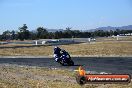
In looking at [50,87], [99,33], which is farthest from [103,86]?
[99,33]

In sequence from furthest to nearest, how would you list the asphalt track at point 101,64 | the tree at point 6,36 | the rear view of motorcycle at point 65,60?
the tree at point 6,36 → the rear view of motorcycle at point 65,60 → the asphalt track at point 101,64

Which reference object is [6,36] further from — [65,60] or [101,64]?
[101,64]

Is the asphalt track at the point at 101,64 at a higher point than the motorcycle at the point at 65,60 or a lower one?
lower

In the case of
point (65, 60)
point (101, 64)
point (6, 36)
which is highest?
point (6, 36)

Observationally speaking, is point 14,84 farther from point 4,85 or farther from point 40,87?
point 40,87

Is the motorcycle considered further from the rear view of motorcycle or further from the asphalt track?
the asphalt track

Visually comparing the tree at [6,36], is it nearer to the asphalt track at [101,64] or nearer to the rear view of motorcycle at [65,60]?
the asphalt track at [101,64]

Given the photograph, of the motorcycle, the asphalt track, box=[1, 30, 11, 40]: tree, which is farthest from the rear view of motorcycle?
box=[1, 30, 11, 40]: tree

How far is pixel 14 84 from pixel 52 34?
124970 mm

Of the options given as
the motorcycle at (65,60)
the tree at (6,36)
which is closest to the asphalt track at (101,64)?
the motorcycle at (65,60)

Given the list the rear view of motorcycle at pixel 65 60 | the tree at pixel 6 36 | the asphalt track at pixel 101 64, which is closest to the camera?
the asphalt track at pixel 101 64

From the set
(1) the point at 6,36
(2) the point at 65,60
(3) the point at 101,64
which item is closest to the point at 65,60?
(2) the point at 65,60

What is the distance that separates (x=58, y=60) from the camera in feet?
95.3

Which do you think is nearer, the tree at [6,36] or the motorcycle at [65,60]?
the motorcycle at [65,60]
